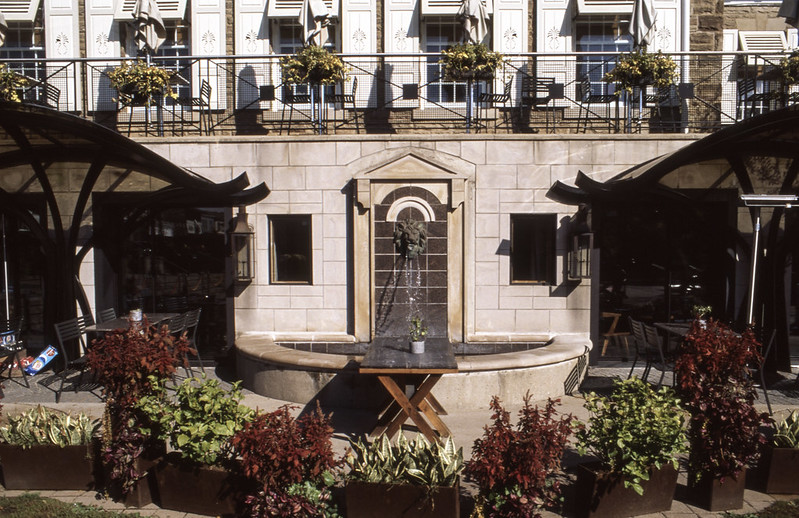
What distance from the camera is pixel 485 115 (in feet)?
37.5

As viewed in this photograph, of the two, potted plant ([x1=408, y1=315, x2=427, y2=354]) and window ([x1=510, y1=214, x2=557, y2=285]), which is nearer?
potted plant ([x1=408, y1=315, x2=427, y2=354])

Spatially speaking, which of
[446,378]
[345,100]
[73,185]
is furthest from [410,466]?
[345,100]

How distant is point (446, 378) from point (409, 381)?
1.07 m

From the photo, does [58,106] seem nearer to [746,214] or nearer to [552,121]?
[552,121]

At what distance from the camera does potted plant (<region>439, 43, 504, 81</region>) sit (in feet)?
33.5

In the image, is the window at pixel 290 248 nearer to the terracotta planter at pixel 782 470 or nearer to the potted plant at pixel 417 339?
the potted plant at pixel 417 339

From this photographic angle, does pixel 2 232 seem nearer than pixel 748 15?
Yes

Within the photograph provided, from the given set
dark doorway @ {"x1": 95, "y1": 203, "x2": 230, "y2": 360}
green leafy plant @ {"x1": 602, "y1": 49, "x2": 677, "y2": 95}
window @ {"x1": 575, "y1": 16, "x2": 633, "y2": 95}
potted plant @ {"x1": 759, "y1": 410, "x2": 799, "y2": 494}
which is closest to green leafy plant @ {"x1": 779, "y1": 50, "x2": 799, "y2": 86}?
green leafy plant @ {"x1": 602, "y1": 49, "x2": 677, "y2": 95}

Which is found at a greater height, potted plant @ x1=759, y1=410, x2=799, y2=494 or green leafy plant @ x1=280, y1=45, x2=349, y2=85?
green leafy plant @ x1=280, y1=45, x2=349, y2=85

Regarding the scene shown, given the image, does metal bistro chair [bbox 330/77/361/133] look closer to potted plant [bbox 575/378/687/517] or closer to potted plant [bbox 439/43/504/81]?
potted plant [bbox 439/43/504/81]

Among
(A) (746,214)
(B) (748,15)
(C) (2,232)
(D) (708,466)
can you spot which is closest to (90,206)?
(C) (2,232)

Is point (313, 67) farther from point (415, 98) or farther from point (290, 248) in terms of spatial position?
point (290, 248)

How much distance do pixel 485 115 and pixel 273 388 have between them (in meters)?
6.69

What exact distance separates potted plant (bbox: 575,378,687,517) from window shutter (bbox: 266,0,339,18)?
9.73 meters
